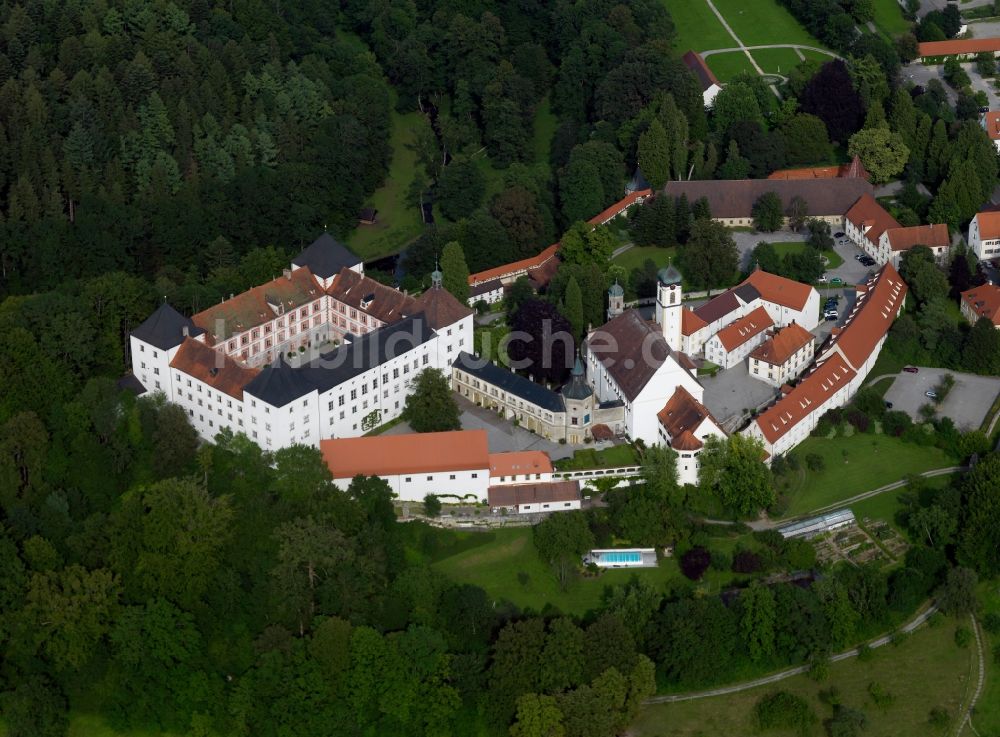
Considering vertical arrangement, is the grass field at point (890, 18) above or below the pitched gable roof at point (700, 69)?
above

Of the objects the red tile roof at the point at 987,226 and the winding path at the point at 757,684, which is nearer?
the winding path at the point at 757,684

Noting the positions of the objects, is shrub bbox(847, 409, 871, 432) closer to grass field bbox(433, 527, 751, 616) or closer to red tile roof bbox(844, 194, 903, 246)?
grass field bbox(433, 527, 751, 616)

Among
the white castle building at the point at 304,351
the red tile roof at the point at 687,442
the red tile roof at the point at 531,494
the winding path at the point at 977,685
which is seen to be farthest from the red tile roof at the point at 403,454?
the winding path at the point at 977,685

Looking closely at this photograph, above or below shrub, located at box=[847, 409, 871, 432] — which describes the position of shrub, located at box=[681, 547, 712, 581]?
below

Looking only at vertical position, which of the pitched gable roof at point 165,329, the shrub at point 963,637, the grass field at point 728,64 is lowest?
the shrub at point 963,637

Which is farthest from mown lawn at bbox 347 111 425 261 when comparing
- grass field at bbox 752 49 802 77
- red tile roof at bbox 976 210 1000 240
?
red tile roof at bbox 976 210 1000 240

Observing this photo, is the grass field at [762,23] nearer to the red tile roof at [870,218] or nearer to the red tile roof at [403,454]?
the red tile roof at [870,218]
